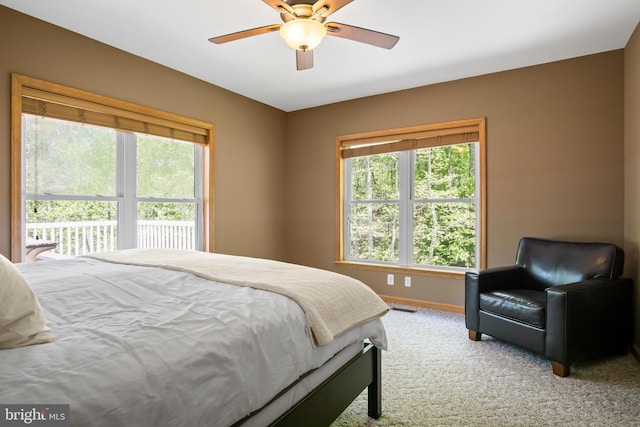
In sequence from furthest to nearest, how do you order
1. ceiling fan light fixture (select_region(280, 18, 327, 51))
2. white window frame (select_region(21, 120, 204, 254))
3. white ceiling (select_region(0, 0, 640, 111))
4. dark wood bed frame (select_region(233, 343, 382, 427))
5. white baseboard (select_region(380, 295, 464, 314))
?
white baseboard (select_region(380, 295, 464, 314)) < white window frame (select_region(21, 120, 204, 254)) < white ceiling (select_region(0, 0, 640, 111)) < ceiling fan light fixture (select_region(280, 18, 327, 51)) < dark wood bed frame (select_region(233, 343, 382, 427))

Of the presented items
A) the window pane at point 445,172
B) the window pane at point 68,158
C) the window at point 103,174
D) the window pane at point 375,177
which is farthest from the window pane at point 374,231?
the window pane at point 68,158

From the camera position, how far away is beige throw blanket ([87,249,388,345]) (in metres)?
1.38

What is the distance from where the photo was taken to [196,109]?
3652mm

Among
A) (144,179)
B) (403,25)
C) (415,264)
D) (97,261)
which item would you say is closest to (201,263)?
(97,261)

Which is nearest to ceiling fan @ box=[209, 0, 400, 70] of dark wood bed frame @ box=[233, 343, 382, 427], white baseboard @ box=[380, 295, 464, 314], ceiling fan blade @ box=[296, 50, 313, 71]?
ceiling fan blade @ box=[296, 50, 313, 71]

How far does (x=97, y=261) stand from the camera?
6.98 ft

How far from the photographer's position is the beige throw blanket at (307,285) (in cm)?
138

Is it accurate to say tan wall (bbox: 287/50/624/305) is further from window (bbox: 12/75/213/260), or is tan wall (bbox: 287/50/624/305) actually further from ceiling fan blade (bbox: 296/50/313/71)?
window (bbox: 12/75/213/260)

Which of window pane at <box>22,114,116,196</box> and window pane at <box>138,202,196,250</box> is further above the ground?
window pane at <box>22,114,116,196</box>

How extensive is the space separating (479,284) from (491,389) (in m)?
0.91

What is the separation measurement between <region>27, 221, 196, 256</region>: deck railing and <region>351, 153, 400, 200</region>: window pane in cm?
213

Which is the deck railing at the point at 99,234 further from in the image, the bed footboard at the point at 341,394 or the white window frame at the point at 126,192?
the bed footboard at the point at 341,394

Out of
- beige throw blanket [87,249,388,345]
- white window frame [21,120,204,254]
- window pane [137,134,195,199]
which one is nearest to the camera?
beige throw blanket [87,249,388,345]

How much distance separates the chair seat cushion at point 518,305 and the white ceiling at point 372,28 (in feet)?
6.73
